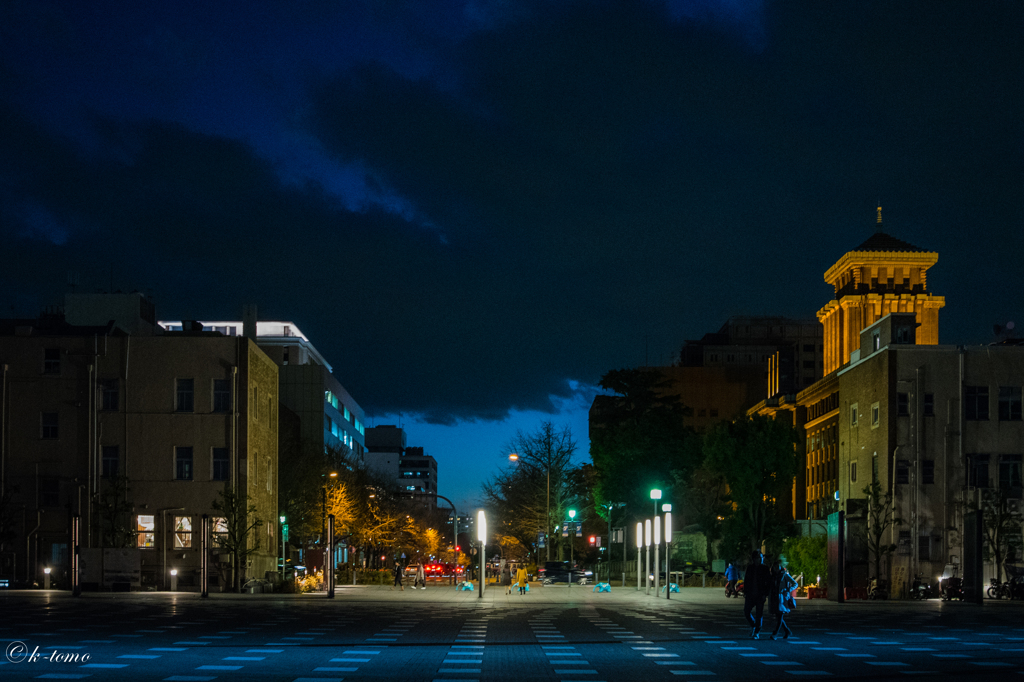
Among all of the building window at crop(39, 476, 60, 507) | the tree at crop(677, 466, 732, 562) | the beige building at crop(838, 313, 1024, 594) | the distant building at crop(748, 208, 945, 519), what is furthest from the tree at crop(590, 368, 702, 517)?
the distant building at crop(748, 208, 945, 519)

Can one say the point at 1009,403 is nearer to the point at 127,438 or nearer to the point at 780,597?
the point at 780,597

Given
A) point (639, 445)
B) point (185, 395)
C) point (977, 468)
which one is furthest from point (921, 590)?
point (185, 395)

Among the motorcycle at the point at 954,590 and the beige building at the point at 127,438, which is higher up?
the beige building at the point at 127,438

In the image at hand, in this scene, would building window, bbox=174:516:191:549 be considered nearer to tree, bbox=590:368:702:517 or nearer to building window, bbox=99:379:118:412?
building window, bbox=99:379:118:412

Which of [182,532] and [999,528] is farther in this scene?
[182,532]

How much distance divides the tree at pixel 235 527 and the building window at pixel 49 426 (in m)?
8.95

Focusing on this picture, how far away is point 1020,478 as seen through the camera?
62.7 m

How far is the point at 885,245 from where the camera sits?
514 ft

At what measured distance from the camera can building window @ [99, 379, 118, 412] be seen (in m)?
63.2

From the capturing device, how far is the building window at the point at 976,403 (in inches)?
2487

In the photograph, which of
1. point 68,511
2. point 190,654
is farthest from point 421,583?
point 190,654

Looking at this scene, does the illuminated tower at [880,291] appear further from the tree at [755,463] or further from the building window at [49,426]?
the building window at [49,426]

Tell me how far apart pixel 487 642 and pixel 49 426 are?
44.0 metres

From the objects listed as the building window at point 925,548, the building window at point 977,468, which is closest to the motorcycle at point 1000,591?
the building window at point 925,548
